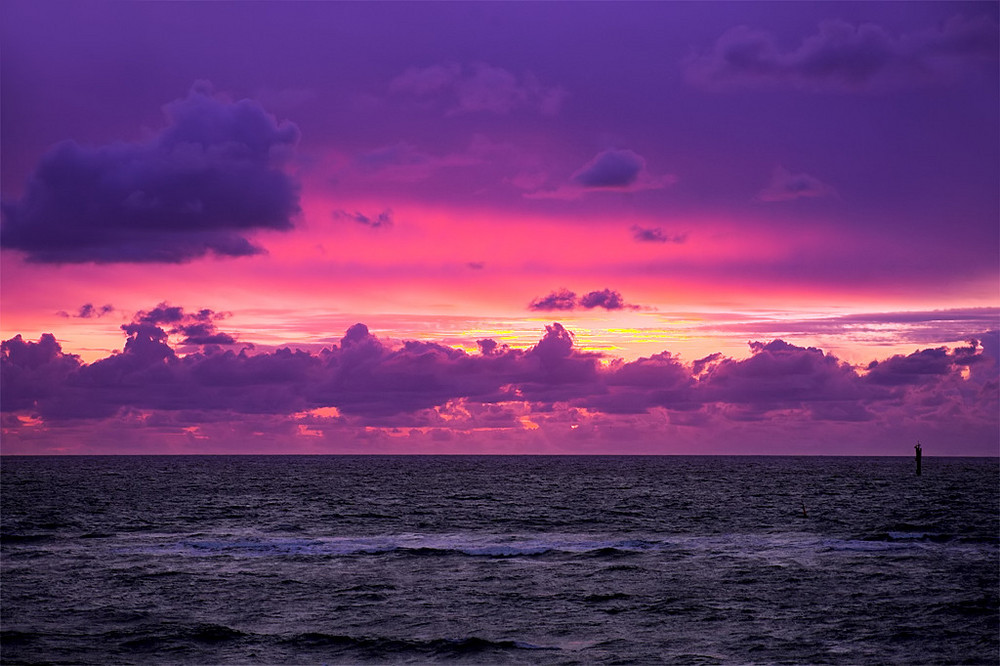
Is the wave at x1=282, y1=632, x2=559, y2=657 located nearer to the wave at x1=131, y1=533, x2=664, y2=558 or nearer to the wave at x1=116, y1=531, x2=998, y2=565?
the wave at x1=116, y1=531, x2=998, y2=565

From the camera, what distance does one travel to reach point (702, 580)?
136 ft

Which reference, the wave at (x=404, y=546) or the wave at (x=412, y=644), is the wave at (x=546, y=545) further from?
the wave at (x=412, y=644)

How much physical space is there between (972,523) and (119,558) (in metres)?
60.1

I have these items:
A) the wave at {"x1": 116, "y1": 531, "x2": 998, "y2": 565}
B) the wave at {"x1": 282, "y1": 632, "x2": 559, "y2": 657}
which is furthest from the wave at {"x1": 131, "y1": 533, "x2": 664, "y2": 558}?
the wave at {"x1": 282, "y1": 632, "x2": 559, "y2": 657}

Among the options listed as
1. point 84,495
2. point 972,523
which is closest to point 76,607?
point 972,523

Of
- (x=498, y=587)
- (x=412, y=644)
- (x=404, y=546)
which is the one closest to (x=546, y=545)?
(x=404, y=546)

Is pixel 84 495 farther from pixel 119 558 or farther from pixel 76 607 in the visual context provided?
pixel 76 607

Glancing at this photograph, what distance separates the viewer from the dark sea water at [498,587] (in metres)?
29.2

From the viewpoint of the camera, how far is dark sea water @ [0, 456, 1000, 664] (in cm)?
2922

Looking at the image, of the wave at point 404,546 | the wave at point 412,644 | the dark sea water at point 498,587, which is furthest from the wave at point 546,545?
the wave at point 412,644

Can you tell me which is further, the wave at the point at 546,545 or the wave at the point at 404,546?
the wave at the point at 404,546

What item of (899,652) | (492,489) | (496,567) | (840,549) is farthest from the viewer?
(492,489)

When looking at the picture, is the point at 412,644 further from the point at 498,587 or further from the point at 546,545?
the point at 546,545

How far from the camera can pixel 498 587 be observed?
130ft
